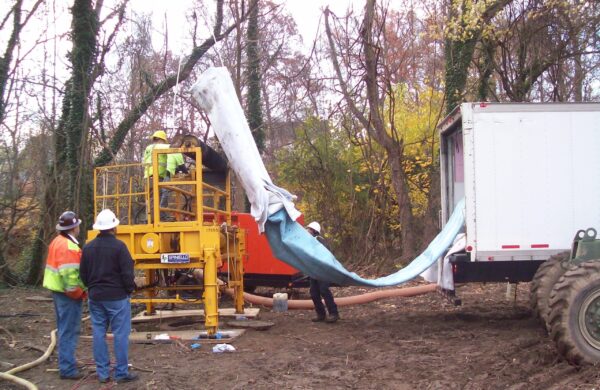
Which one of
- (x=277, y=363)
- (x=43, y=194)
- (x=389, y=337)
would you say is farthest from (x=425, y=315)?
(x=43, y=194)

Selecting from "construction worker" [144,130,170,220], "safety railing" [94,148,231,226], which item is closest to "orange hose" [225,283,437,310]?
"safety railing" [94,148,231,226]

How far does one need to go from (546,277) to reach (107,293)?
18.1 ft

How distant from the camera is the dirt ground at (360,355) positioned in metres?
6.31

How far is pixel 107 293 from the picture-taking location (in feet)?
21.1

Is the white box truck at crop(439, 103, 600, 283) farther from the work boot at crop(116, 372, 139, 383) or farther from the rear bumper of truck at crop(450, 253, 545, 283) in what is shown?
the work boot at crop(116, 372, 139, 383)

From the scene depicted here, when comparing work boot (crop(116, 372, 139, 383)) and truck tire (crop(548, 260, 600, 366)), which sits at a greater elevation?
truck tire (crop(548, 260, 600, 366))

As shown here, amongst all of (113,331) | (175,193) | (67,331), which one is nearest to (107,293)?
(113,331)

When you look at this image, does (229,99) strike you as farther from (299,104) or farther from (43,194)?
(299,104)

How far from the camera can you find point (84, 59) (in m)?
14.6

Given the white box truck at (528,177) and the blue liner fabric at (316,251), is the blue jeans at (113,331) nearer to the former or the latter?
the blue liner fabric at (316,251)

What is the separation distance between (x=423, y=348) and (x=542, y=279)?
1.82m

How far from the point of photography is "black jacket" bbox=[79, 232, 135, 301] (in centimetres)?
641

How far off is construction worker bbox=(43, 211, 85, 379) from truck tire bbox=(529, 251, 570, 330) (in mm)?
5722

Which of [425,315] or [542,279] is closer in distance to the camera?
[542,279]
